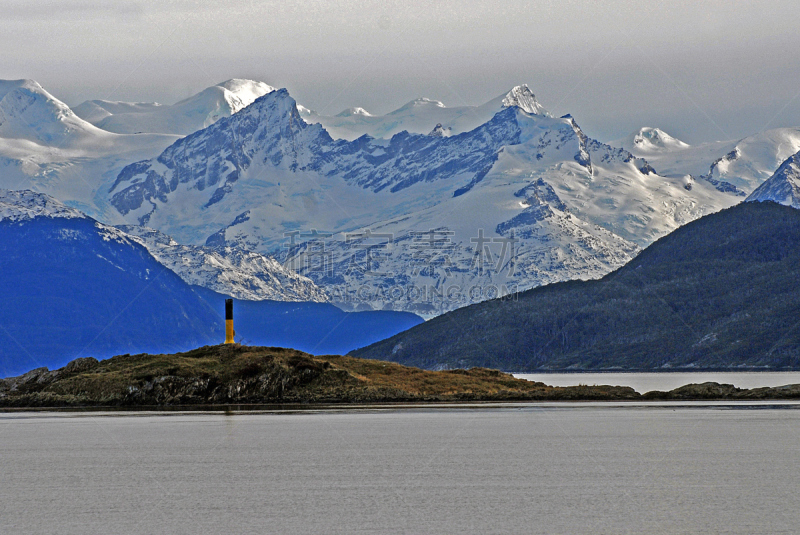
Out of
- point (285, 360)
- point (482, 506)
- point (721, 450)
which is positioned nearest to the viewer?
point (482, 506)

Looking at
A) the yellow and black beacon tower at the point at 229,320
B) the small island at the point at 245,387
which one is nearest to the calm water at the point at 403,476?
the small island at the point at 245,387

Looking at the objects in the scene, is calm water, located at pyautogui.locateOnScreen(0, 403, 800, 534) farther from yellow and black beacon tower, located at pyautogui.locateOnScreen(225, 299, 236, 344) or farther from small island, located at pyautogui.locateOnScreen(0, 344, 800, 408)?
yellow and black beacon tower, located at pyautogui.locateOnScreen(225, 299, 236, 344)

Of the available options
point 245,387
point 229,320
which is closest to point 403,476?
point 245,387

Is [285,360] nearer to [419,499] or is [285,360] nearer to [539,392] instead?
[539,392]

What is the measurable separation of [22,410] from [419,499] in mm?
94499

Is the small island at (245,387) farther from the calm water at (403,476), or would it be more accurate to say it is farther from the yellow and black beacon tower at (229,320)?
the calm water at (403,476)

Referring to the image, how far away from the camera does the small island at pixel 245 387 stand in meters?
139

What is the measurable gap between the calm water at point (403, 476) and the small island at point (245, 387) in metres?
31.6

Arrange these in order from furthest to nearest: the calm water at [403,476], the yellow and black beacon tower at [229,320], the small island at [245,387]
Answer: the yellow and black beacon tower at [229,320]
the small island at [245,387]
the calm water at [403,476]

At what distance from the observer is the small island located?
139250 mm

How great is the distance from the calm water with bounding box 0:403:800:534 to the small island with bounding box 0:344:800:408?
3155cm

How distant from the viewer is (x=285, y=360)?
146125 millimetres

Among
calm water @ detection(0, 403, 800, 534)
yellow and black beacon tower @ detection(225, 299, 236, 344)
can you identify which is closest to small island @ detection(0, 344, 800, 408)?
yellow and black beacon tower @ detection(225, 299, 236, 344)

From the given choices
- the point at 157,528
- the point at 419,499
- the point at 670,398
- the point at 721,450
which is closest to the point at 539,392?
the point at 670,398
